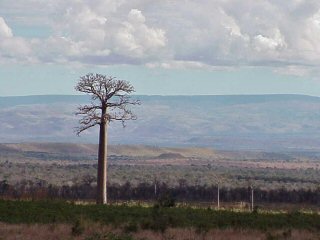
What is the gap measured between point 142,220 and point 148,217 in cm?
131

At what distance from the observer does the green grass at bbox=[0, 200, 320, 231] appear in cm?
2873

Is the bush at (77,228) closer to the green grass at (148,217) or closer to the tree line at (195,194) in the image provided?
the green grass at (148,217)

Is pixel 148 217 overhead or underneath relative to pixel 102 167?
underneath

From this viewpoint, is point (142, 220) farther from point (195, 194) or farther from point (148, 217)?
point (195, 194)

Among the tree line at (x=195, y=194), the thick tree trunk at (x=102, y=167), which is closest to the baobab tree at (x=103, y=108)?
the thick tree trunk at (x=102, y=167)

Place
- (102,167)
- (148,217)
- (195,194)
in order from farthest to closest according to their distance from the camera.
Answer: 1. (195,194)
2. (102,167)
3. (148,217)

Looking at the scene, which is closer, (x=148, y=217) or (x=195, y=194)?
(x=148, y=217)

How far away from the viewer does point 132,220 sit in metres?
29.5

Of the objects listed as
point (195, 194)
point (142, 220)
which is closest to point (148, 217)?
point (142, 220)

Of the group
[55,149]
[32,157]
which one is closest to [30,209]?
[32,157]

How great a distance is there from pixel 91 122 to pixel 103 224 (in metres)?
15.1

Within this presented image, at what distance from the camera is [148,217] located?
99.9ft

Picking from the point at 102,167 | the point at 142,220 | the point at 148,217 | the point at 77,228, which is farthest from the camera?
the point at 102,167

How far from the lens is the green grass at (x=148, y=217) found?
28.7m
